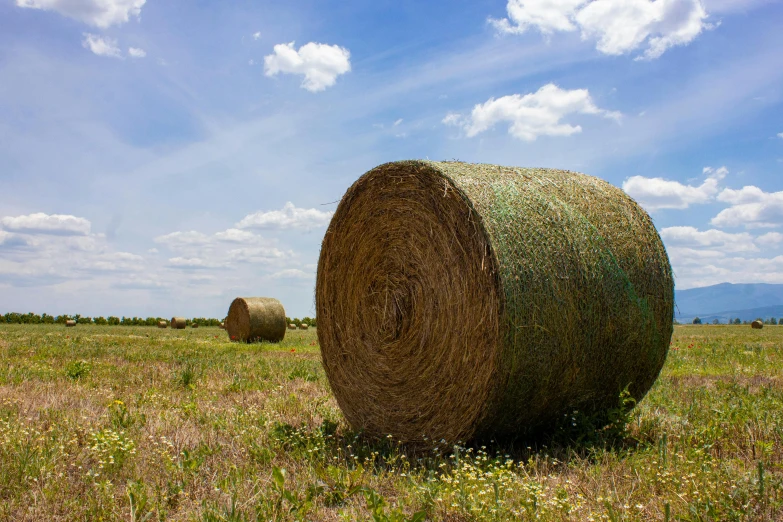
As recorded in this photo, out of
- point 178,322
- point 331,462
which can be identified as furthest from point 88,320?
point 331,462

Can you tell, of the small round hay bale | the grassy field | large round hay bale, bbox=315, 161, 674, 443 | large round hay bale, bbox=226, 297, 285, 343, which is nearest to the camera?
the grassy field

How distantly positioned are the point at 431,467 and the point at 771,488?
7.62ft

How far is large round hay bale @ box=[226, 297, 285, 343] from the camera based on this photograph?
20.2m

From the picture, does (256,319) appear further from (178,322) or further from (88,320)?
(88,320)

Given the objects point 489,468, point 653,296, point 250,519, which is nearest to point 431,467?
point 489,468

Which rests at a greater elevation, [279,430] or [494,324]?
[494,324]

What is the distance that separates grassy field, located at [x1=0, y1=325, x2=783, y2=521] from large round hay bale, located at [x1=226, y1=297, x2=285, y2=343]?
1185 cm

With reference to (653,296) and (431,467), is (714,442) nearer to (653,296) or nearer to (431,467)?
(653,296)

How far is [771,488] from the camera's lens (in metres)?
3.90

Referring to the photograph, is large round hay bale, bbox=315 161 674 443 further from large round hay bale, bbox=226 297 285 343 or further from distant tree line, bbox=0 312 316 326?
distant tree line, bbox=0 312 316 326

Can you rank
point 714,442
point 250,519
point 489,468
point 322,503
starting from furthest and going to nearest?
1. point 714,442
2. point 489,468
3. point 322,503
4. point 250,519

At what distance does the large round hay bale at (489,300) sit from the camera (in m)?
5.16

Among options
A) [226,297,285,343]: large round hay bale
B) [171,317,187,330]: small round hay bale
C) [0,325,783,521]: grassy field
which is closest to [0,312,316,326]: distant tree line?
[171,317,187,330]: small round hay bale

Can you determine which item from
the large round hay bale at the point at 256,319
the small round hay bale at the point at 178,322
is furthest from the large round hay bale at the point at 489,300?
the small round hay bale at the point at 178,322
